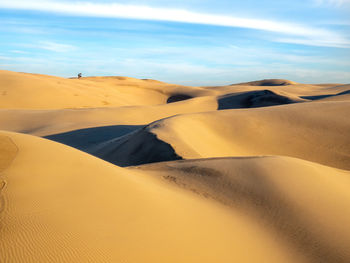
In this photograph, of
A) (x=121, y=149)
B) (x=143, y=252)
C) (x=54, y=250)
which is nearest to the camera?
(x=54, y=250)

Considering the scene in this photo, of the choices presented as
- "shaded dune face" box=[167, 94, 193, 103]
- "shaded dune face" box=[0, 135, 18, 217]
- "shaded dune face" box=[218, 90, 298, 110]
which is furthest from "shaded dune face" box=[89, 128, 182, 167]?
"shaded dune face" box=[167, 94, 193, 103]

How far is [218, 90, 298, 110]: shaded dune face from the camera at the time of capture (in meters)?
21.2

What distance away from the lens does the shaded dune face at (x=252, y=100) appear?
69.7ft

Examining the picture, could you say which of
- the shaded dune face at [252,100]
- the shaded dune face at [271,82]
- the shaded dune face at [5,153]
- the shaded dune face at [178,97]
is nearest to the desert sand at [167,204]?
the shaded dune face at [5,153]

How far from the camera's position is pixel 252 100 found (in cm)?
2350

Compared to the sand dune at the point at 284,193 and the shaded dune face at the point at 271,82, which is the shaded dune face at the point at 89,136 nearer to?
the sand dune at the point at 284,193

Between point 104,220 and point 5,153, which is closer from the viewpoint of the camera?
point 104,220

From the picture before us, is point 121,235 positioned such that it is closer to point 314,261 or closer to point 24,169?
point 24,169

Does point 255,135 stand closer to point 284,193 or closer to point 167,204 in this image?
point 284,193

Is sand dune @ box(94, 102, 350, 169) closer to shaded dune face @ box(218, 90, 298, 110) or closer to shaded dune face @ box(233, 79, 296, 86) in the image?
shaded dune face @ box(218, 90, 298, 110)

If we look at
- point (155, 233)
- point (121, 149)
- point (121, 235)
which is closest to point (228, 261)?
point (155, 233)

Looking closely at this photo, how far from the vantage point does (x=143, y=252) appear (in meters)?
2.66

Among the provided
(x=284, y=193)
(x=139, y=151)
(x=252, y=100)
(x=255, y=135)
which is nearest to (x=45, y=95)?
(x=252, y=100)

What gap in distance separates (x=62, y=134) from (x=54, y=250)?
10304 millimetres
